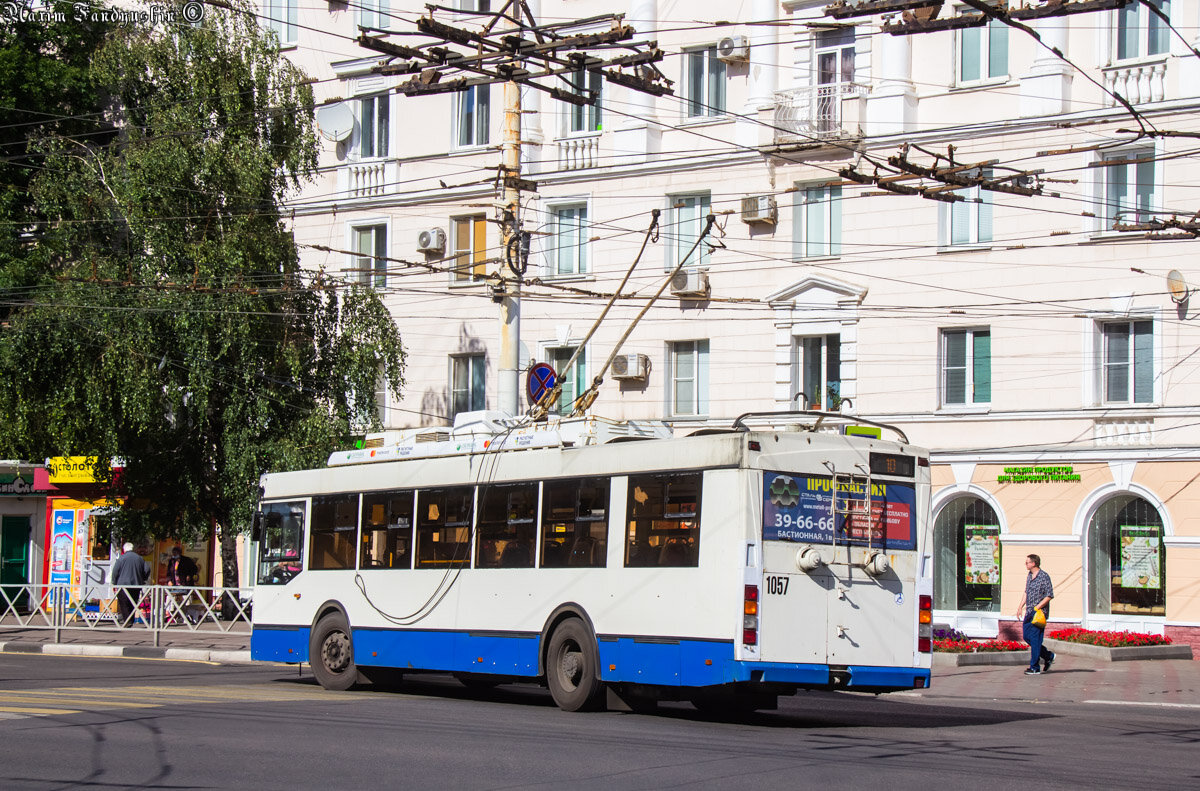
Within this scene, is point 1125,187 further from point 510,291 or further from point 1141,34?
point 510,291

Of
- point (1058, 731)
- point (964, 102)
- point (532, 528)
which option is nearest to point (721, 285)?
point (964, 102)

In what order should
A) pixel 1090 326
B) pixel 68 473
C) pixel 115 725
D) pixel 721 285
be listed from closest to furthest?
pixel 115 725
pixel 1090 326
pixel 721 285
pixel 68 473

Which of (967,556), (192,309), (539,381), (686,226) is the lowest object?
(967,556)

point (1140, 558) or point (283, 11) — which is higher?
point (283, 11)

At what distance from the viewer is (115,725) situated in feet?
44.1

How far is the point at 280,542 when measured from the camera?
20.8 m

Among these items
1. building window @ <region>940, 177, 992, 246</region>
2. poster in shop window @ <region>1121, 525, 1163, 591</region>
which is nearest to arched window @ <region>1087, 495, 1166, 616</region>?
poster in shop window @ <region>1121, 525, 1163, 591</region>

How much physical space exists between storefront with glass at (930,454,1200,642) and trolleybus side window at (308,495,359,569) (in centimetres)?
1468

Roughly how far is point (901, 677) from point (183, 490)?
822 inches

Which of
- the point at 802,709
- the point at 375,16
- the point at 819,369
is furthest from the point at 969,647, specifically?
the point at 375,16

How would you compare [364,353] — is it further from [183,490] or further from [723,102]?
[723,102]

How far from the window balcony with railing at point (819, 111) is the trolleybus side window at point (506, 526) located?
673 inches

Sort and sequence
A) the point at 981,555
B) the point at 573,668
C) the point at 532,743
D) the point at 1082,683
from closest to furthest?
1. the point at 532,743
2. the point at 573,668
3. the point at 1082,683
4. the point at 981,555

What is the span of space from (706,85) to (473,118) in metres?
6.33
